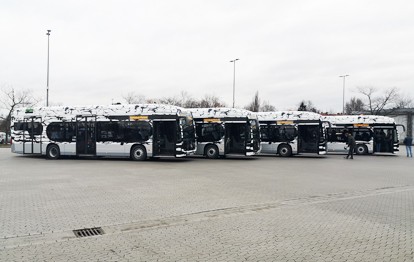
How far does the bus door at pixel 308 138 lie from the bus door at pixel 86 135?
547 inches

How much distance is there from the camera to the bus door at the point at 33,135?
21.6 metres

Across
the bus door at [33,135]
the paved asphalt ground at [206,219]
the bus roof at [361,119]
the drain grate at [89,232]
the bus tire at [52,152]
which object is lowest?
the drain grate at [89,232]

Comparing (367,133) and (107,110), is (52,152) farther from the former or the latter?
(367,133)

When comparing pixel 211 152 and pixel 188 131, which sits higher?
pixel 188 131

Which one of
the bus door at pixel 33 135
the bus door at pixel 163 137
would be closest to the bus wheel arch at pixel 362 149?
the bus door at pixel 163 137

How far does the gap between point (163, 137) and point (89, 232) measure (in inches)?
541

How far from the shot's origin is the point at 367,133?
2745 cm

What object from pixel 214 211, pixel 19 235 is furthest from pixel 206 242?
pixel 19 235

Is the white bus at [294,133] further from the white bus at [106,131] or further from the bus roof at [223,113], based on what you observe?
the white bus at [106,131]

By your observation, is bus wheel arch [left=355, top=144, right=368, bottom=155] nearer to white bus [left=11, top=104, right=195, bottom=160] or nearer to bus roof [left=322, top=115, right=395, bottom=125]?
bus roof [left=322, top=115, right=395, bottom=125]

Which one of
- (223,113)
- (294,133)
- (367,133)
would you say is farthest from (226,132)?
→ (367,133)

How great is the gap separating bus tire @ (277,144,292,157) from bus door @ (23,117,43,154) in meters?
16.0

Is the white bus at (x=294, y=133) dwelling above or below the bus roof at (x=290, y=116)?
below

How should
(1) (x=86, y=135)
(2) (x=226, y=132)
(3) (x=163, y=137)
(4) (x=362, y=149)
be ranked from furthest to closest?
(4) (x=362, y=149) → (2) (x=226, y=132) → (1) (x=86, y=135) → (3) (x=163, y=137)
